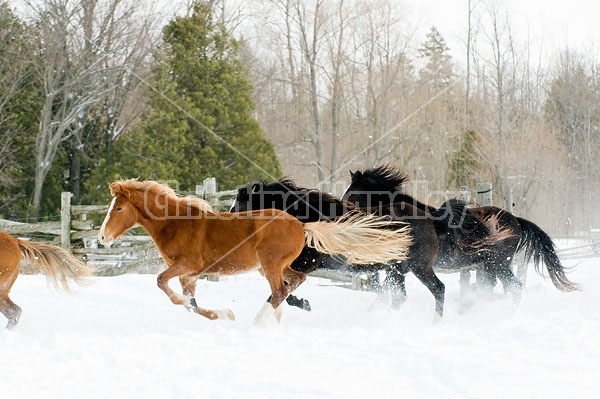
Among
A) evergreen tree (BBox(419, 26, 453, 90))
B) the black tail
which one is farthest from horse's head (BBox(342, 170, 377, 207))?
evergreen tree (BBox(419, 26, 453, 90))

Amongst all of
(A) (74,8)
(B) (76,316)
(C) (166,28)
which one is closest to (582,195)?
(C) (166,28)

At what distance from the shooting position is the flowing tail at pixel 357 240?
648cm

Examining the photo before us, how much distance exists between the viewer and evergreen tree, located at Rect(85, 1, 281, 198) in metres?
17.8

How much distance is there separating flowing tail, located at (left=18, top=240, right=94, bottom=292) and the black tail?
18.5ft

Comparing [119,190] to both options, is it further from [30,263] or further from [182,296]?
[182,296]

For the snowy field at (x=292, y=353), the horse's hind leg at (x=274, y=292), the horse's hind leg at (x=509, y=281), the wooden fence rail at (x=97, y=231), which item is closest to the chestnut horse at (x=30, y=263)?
the snowy field at (x=292, y=353)

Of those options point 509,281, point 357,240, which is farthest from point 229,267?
point 509,281

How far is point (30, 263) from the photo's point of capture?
616 centimetres

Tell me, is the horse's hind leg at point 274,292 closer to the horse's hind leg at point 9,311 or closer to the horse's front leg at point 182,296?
the horse's front leg at point 182,296

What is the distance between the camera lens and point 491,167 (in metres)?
24.2

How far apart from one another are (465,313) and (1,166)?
14.2 m

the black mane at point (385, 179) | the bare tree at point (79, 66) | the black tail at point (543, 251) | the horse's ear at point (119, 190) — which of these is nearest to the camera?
the horse's ear at point (119, 190)

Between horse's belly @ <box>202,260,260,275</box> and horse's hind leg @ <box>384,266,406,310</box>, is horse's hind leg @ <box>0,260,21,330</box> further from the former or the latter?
horse's hind leg @ <box>384,266,406,310</box>

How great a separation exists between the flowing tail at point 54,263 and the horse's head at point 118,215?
1.26ft
